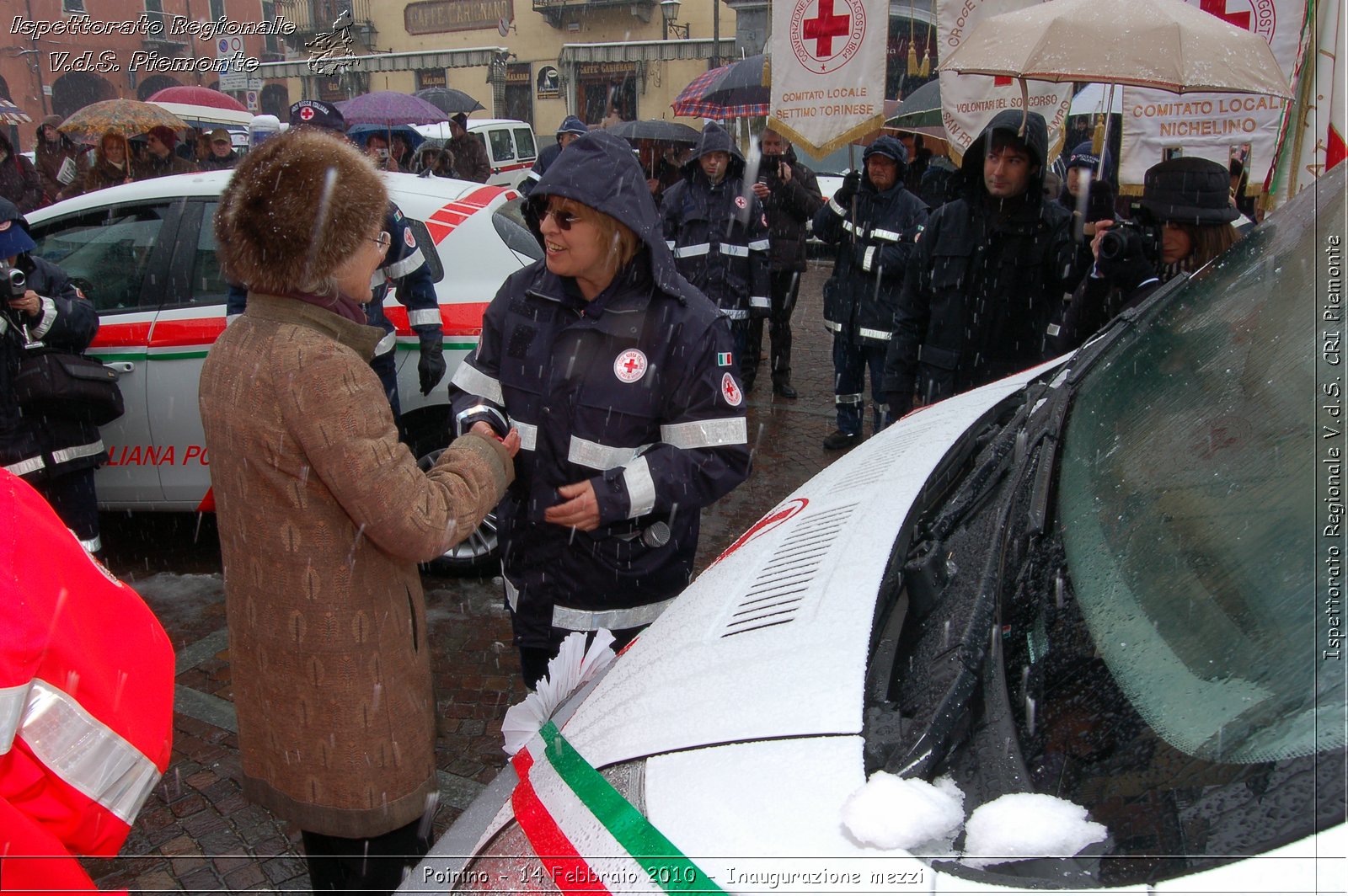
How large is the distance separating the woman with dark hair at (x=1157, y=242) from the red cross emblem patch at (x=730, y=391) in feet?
6.04

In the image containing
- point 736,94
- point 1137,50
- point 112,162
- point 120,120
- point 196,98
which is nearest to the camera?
point 1137,50

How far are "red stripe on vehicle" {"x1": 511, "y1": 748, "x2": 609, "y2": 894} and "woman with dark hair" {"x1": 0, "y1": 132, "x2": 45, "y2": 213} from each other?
33.6 ft

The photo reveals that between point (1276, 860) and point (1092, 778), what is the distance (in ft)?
0.87

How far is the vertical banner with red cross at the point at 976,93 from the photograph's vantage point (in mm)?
5098

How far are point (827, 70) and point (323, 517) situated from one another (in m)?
4.74

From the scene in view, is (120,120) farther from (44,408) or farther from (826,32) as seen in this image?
(826,32)

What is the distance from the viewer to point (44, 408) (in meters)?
3.96

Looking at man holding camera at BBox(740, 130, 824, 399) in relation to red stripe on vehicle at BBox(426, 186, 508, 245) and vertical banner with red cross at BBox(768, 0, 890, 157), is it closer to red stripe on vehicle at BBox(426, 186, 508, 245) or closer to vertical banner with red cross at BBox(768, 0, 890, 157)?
vertical banner with red cross at BBox(768, 0, 890, 157)

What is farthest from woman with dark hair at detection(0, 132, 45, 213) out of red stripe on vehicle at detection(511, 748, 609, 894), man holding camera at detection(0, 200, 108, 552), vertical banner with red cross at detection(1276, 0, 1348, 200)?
vertical banner with red cross at detection(1276, 0, 1348, 200)

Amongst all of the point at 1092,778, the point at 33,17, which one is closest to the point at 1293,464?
the point at 1092,778

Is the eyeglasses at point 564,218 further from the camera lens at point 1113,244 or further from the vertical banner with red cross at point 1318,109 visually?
the vertical banner with red cross at point 1318,109

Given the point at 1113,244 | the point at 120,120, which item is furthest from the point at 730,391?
the point at 120,120

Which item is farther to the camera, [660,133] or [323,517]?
[660,133]

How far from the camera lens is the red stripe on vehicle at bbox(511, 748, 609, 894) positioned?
1.19 metres
